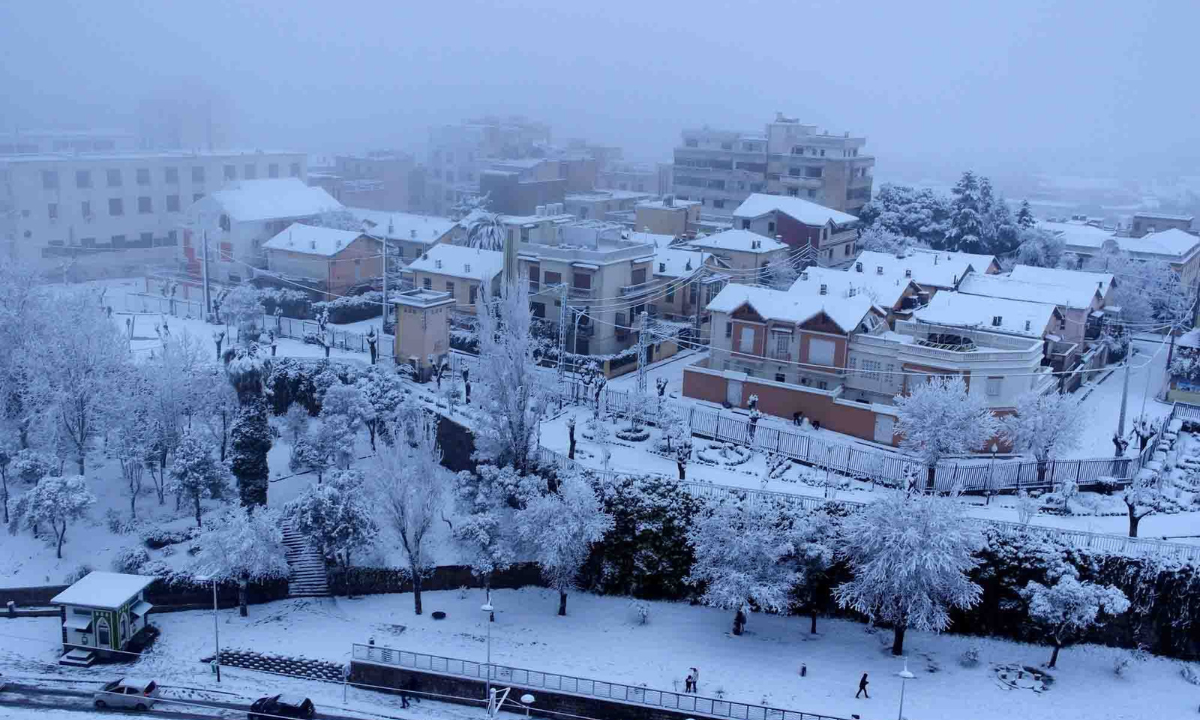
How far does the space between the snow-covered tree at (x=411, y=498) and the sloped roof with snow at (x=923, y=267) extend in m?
22.6

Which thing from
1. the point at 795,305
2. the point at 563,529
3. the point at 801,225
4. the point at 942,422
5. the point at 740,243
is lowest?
the point at 563,529

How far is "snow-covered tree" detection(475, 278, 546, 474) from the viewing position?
28.9 meters

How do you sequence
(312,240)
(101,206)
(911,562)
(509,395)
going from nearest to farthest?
(911,562), (509,395), (312,240), (101,206)

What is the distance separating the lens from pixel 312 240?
47.8 m

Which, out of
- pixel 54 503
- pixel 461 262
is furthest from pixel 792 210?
pixel 54 503

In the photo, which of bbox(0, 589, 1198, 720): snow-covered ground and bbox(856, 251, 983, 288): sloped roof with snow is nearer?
bbox(0, 589, 1198, 720): snow-covered ground

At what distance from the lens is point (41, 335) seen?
109 ft

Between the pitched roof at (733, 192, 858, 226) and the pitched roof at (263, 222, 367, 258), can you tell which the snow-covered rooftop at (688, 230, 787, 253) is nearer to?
the pitched roof at (733, 192, 858, 226)

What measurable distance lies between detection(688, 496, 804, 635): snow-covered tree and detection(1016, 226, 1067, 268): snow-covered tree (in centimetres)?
3131

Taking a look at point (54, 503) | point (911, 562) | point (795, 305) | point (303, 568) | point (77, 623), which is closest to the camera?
point (911, 562)

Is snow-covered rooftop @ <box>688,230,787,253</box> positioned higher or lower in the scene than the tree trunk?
higher

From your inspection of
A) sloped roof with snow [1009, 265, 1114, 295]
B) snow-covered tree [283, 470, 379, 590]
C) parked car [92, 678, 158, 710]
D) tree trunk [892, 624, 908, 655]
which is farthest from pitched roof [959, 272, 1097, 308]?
parked car [92, 678, 158, 710]

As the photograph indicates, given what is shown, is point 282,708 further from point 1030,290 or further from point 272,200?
point 272,200

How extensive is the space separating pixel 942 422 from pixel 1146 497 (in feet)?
18.9
